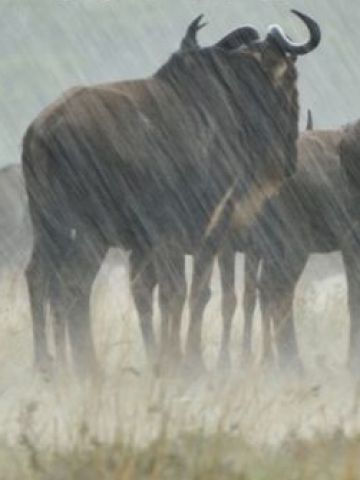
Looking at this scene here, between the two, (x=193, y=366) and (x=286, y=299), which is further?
(x=286, y=299)

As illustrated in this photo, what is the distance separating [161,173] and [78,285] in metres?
0.96

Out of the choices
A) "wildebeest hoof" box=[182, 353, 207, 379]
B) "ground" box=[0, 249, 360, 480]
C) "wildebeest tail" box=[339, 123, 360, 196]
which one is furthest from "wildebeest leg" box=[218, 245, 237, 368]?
"wildebeest hoof" box=[182, 353, 207, 379]

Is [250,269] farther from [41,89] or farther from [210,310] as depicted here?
[41,89]

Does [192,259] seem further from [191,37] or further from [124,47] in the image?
[124,47]

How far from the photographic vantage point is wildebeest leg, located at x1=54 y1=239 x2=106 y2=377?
15906 mm

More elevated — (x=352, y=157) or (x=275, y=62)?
(x=275, y=62)

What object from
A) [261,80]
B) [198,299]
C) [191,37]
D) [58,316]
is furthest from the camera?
[191,37]

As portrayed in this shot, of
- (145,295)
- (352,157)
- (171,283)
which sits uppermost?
(171,283)

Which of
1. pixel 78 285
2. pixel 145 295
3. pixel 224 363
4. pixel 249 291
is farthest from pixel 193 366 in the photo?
pixel 249 291

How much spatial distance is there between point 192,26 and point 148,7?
6657 centimetres

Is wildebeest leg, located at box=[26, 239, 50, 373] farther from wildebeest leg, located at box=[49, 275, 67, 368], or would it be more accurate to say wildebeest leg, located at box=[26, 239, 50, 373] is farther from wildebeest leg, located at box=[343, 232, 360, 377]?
wildebeest leg, located at box=[343, 232, 360, 377]

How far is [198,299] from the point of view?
16578 mm

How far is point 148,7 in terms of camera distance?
83.2 metres

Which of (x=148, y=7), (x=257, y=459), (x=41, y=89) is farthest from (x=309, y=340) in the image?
(x=41, y=89)
